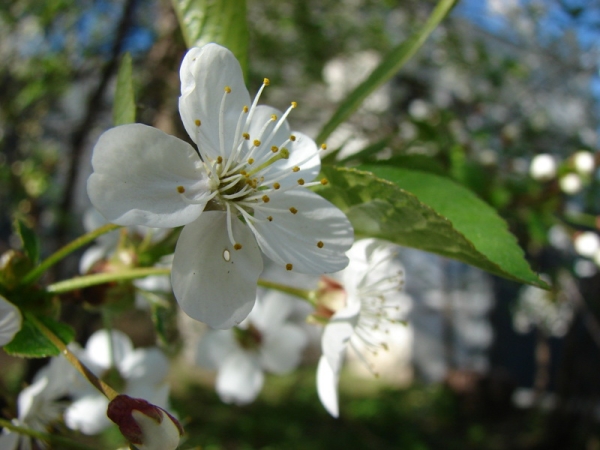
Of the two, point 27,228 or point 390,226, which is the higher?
point 390,226

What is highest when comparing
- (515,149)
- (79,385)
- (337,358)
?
(337,358)

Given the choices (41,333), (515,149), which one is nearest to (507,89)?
(515,149)

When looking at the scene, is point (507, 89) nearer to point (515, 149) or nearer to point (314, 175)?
point (515, 149)

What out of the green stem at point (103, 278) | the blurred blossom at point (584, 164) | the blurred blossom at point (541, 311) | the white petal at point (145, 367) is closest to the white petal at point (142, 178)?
the green stem at point (103, 278)

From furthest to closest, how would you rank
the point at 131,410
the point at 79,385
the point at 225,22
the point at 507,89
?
the point at 507,89, the point at 79,385, the point at 225,22, the point at 131,410

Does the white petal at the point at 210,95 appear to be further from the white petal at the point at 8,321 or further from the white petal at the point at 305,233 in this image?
the white petal at the point at 8,321

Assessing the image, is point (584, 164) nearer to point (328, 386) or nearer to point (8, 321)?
point (328, 386)

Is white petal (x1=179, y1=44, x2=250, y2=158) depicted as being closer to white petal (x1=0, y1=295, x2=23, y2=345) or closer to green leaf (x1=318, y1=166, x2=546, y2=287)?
green leaf (x1=318, y1=166, x2=546, y2=287)
